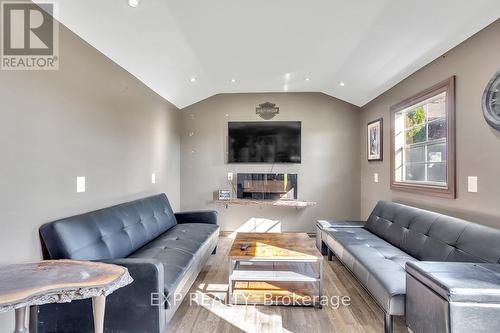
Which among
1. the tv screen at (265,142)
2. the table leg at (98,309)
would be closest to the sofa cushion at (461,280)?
the table leg at (98,309)

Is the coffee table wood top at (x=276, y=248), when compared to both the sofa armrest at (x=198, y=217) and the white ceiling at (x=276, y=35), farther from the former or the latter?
the white ceiling at (x=276, y=35)

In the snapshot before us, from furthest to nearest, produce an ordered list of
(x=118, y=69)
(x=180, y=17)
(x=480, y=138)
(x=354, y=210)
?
(x=354, y=210) → (x=118, y=69) → (x=180, y=17) → (x=480, y=138)

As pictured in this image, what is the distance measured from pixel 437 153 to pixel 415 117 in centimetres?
67

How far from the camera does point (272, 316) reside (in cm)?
223

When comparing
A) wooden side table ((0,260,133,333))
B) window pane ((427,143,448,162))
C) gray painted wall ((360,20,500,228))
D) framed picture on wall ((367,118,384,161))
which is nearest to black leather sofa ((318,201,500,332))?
gray painted wall ((360,20,500,228))

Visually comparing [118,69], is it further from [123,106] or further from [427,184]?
[427,184]

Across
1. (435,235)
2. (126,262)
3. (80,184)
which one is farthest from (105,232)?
(435,235)

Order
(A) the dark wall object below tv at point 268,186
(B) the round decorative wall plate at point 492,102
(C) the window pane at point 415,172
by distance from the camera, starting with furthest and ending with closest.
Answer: (A) the dark wall object below tv at point 268,186
(C) the window pane at point 415,172
(B) the round decorative wall plate at point 492,102

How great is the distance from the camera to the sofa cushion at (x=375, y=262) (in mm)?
1831

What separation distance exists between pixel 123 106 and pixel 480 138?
3.48m

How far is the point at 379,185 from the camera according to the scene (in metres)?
4.07

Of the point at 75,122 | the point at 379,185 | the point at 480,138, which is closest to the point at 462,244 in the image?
the point at 480,138

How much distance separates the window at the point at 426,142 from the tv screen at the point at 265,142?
165 cm

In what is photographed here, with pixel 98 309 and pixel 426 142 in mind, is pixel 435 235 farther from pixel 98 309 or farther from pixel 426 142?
pixel 98 309
